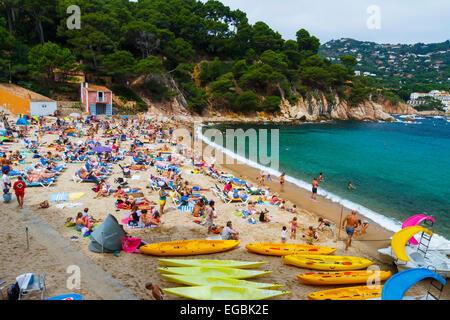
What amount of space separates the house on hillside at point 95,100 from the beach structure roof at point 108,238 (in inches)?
1164

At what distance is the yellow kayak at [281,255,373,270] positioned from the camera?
26.8ft

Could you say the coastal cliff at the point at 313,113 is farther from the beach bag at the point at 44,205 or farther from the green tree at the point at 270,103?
the beach bag at the point at 44,205

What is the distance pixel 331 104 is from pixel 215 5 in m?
34.6

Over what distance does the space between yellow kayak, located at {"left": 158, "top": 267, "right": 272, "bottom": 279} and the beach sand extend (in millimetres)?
296

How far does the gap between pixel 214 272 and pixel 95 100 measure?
32.2 m

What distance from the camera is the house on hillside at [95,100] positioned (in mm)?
33531

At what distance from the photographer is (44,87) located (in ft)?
116

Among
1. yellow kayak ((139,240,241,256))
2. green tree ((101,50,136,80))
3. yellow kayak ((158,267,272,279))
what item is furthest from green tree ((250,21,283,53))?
yellow kayak ((158,267,272,279))

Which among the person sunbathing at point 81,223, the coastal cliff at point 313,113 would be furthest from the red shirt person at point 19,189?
the coastal cliff at point 313,113

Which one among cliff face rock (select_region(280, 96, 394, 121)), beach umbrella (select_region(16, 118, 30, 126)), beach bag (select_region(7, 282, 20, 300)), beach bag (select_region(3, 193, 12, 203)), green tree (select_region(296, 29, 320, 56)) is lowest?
beach bag (select_region(7, 282, 20, 300))

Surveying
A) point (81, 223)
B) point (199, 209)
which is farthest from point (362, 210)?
point (81, 223)

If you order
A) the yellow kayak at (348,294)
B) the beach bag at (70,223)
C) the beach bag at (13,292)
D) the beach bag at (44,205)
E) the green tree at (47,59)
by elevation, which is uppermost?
the green tree at (47,59)

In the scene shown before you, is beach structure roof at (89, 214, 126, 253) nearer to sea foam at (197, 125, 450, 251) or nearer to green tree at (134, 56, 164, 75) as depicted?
sea foam at (197, 125, 450, 251)

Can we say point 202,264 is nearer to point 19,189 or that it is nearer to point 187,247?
point 187,247
